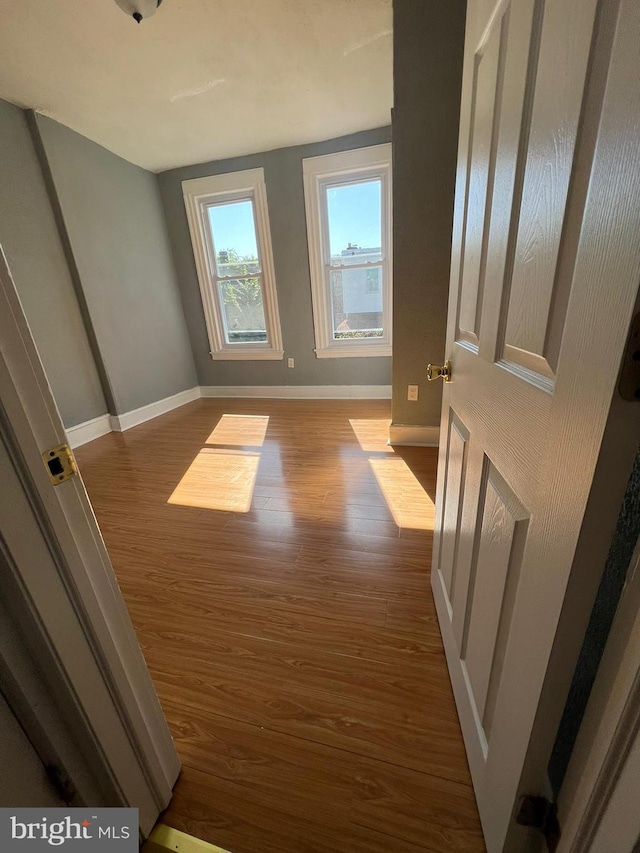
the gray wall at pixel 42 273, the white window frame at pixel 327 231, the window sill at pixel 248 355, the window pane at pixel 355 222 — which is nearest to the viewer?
the gray wall at pixel 42 273

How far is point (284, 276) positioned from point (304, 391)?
4.53ft

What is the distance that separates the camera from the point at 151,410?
3875 mm

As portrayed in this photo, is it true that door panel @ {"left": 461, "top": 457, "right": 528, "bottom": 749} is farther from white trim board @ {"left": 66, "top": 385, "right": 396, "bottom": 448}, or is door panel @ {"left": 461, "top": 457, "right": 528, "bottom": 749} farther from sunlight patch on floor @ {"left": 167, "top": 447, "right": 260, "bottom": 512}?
white trim board @ {"left": 66, "top": 385, "right": 396, "bottom": 448}

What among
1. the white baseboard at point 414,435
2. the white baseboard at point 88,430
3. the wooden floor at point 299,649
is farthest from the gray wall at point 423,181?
the white baseboard at point 88,430

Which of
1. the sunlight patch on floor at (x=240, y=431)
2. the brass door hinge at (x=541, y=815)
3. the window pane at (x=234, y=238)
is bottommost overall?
the sunlight patch on floor at (x=240, y=431)

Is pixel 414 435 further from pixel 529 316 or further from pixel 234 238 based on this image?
pixel 234 238

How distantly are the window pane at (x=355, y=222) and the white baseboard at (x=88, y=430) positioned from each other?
3.04m

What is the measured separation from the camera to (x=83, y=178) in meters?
3.05

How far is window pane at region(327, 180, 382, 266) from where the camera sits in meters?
3.46

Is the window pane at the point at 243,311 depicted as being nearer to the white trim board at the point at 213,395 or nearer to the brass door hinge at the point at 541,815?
the white trim board at the point at 213,395

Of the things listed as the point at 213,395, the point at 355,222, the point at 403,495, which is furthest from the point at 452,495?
the point at 213,395

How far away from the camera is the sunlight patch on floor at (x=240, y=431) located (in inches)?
120

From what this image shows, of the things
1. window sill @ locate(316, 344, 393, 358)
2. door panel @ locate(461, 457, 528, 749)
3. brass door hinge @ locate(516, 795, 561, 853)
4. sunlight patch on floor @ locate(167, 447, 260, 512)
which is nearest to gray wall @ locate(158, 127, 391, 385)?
window sill @ locate(316, 344, 393, 358)

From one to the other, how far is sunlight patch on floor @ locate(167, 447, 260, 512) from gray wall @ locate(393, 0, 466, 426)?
1302mm
